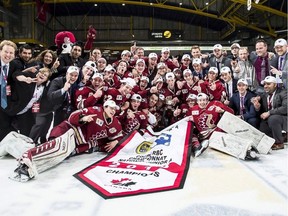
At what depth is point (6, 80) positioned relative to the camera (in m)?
3.46

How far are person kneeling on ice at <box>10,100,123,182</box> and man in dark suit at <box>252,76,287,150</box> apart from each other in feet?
6.70

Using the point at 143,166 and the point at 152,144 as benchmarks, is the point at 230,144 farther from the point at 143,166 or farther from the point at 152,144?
the point at 143,166

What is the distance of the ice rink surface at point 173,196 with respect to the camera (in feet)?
6.41

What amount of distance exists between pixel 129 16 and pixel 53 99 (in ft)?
53.5

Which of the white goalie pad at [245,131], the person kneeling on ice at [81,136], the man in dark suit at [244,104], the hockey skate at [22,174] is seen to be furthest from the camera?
the man in dark suit at [244,104]

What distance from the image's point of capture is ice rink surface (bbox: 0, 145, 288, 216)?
1.96 metres

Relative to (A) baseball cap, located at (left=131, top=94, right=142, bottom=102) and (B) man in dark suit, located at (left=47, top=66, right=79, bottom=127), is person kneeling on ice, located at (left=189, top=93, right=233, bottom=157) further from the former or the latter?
(B) man in dark suit, located at (left=47, top=66, right=79, bottom=127)

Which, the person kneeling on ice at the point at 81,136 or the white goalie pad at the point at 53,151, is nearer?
the white goalie pad at the point at 53,151

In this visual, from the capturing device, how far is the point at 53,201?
83.2 inches

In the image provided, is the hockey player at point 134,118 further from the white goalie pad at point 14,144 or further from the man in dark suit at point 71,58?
the white goalie pad at point 14,144

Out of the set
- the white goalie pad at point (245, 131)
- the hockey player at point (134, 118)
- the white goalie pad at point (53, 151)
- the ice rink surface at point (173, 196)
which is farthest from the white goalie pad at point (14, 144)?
the white goalie pad at point (245, 131)

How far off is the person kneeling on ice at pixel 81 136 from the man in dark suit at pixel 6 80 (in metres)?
0.74

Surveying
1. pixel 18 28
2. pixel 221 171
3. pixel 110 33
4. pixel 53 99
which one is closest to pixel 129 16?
pixel 110 33

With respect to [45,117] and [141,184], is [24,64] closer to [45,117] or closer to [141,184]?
[45,117]
